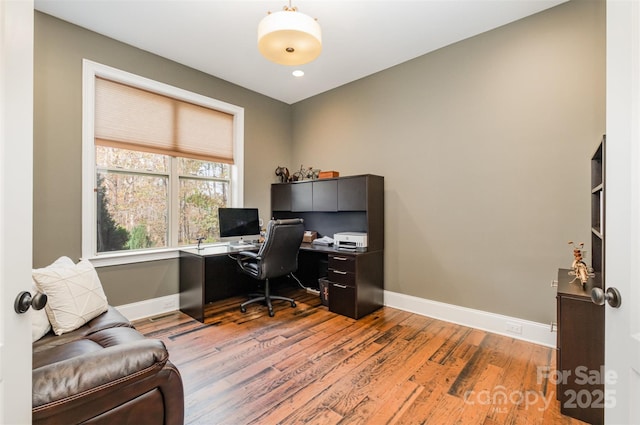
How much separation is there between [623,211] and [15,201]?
6.23 ft

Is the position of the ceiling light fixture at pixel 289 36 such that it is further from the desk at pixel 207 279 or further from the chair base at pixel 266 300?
the chair base at pixel 266 300

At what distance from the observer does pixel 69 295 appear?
188 cm

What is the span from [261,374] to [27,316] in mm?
1620

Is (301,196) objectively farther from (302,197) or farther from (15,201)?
(15,201)

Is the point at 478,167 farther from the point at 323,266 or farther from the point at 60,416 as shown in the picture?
the point at 60,416

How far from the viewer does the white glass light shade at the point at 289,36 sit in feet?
6.39

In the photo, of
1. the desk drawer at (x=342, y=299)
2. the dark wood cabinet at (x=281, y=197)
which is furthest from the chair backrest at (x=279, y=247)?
the dark wood cabinet at (x=281, y=197)

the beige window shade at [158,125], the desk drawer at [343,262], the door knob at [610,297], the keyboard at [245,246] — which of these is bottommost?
the desk drawer at [343,262]

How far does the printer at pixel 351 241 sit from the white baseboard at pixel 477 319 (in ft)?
2.39

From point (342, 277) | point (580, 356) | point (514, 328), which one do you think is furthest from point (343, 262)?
point (580, 356)

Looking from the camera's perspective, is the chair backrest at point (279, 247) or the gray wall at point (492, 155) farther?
the chair backrest at point (279, 247)

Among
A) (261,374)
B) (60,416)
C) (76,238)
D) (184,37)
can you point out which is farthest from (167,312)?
(184,37)

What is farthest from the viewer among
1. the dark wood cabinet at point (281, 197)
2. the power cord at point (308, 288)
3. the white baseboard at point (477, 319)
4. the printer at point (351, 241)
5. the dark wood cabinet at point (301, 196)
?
the dark wood cabinet at point (281, 197)

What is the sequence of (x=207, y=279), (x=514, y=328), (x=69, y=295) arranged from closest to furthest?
(x=69, y=295), (x=514, y=328), (x=207, y=279)
